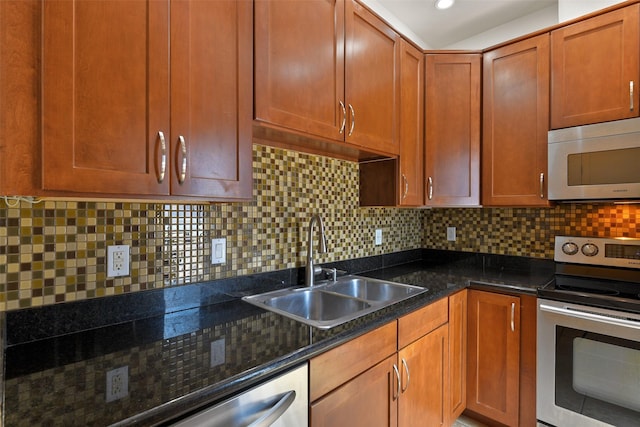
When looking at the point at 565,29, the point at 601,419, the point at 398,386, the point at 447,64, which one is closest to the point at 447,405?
the point at 398,386

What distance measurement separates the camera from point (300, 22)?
135 cm

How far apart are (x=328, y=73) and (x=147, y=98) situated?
83cm

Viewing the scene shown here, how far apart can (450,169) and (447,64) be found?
2.36ft

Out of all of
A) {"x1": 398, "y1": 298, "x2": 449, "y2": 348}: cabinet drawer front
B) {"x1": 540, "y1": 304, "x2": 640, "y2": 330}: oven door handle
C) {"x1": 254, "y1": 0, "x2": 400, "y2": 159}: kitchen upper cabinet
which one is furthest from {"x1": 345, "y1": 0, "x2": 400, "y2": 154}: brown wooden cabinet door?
{"x1": 540, "y1": 304, "x2": 640, "y2": 330}: oven door handle

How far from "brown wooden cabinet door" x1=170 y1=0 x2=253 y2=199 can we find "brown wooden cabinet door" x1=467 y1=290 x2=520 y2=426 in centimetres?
156

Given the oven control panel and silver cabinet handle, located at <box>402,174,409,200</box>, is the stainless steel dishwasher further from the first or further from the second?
the oven control panel

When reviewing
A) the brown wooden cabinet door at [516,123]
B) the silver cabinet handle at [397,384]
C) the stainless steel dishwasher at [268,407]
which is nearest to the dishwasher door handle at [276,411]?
the stainless steel dishwasher at [268,407]

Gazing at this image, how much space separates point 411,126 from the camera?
6.61 feet

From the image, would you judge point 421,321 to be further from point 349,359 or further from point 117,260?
point 117,260

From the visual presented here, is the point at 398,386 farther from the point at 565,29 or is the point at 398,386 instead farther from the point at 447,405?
the point at 565,29

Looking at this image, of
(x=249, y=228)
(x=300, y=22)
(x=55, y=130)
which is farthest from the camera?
(x=249, y=228)

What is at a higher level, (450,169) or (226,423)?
(450,169)

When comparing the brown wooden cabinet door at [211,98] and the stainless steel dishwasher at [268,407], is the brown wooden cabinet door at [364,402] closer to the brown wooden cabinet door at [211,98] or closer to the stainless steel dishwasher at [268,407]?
the stainless steel dishwasher at [268,407]

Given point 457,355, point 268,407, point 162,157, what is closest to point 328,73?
point 162,157
